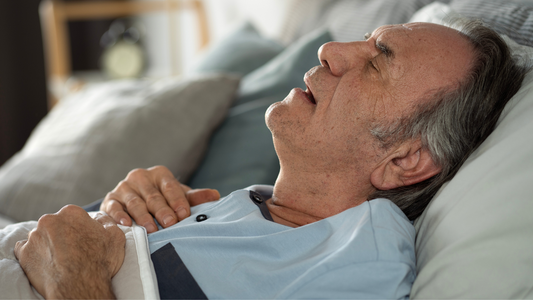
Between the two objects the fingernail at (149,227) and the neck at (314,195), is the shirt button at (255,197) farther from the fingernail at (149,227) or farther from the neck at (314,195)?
the fingernail at (149,227)

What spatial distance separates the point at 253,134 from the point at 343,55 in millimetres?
482

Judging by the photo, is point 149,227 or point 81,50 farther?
point 81,50

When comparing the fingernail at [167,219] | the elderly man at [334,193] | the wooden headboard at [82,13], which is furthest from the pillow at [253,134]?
the wooden headboard at [82,13]

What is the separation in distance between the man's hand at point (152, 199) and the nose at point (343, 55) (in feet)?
1.35

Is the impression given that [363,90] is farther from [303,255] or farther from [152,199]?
[152,199]

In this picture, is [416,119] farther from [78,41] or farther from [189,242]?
[78,41]

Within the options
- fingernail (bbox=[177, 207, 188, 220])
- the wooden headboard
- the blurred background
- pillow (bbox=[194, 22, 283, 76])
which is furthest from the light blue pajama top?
the wooden headboard

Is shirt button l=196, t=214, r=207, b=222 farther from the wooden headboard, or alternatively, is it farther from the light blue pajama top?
the wooden headboard

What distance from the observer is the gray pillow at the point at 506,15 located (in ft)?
3.03

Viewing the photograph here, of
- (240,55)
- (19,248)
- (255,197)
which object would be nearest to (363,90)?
(255,197)

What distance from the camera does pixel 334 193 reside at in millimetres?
938

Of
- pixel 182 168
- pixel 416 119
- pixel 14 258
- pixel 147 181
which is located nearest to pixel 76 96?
pixel 182 168

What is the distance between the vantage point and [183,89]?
147 cm

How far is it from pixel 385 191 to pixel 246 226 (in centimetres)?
33
